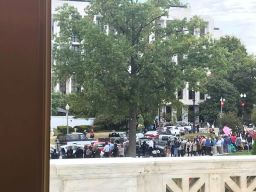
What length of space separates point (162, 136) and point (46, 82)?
1.63 meters

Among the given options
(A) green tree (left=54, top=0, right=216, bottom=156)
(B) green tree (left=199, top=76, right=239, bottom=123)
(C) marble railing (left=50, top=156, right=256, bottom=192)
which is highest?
(A) green tree (left=54, top=0, right=216, bottom=156)

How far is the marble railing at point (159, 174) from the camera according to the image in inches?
58.3

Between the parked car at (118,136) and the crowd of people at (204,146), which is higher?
the parked car at (118,136)

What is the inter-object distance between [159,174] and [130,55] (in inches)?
93.9

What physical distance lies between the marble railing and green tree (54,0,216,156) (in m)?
1.46

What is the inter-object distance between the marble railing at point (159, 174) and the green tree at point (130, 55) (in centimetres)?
146

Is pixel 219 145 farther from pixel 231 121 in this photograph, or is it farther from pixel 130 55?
pixel 130 55

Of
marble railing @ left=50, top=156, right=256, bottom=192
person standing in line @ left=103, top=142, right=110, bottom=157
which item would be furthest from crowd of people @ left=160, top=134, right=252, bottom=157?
person standing in line @ left=103, top=142, right=110, bottom=157

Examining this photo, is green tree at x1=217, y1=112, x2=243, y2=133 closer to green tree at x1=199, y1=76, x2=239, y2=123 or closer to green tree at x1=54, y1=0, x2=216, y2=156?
green tree at x1=199, y1=76, x2=239, y2=123

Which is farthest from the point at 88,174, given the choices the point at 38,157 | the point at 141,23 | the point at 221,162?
the point at 141,23

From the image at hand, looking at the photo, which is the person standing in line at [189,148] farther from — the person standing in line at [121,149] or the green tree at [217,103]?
the person standing in line at [121,149]

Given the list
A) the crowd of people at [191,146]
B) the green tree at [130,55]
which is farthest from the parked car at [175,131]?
the green tree at [130,55]

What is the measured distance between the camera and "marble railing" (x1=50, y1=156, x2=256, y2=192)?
4.86 ft

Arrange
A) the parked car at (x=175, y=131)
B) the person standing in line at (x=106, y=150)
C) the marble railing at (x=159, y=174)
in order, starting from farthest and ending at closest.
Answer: the parked car at (x=175, y=131)
the person standing in line at (x=106, y=150)
the marble railing at (x=159, y=174)
